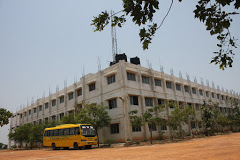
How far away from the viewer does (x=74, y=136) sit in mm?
20109

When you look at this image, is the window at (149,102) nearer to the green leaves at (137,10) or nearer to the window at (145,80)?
the window at (145,80)

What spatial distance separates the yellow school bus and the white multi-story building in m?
4.70

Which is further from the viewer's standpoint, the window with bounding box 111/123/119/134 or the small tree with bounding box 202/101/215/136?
the small tree with bounding box 202/101/215/136

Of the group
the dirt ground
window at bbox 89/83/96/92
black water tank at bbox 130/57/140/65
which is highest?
black water tank at bbox 130/57/140/65

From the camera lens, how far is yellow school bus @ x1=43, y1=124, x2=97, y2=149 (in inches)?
768

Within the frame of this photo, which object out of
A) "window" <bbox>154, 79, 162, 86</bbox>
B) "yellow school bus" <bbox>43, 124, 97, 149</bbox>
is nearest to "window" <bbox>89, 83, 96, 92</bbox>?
"yellow school bus" <bbox>43, 124, 97, 149</bbox>

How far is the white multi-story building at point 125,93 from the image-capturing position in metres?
24.6

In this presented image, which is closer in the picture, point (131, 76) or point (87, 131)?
point (87, 131)

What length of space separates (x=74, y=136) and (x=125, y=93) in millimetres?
7964

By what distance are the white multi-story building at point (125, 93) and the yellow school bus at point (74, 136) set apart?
470 centimetres

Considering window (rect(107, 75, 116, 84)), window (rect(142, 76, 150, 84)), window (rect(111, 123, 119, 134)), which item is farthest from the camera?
window (rect(142, 76, 150, 84))

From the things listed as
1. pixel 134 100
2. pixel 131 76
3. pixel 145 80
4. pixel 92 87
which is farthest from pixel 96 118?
pixel 145 80

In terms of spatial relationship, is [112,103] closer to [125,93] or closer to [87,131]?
[125,93]

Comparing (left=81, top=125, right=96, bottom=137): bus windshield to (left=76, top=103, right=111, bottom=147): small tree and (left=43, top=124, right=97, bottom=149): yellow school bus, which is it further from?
(left=76, top=103, right=111, bottom=147): small tree
